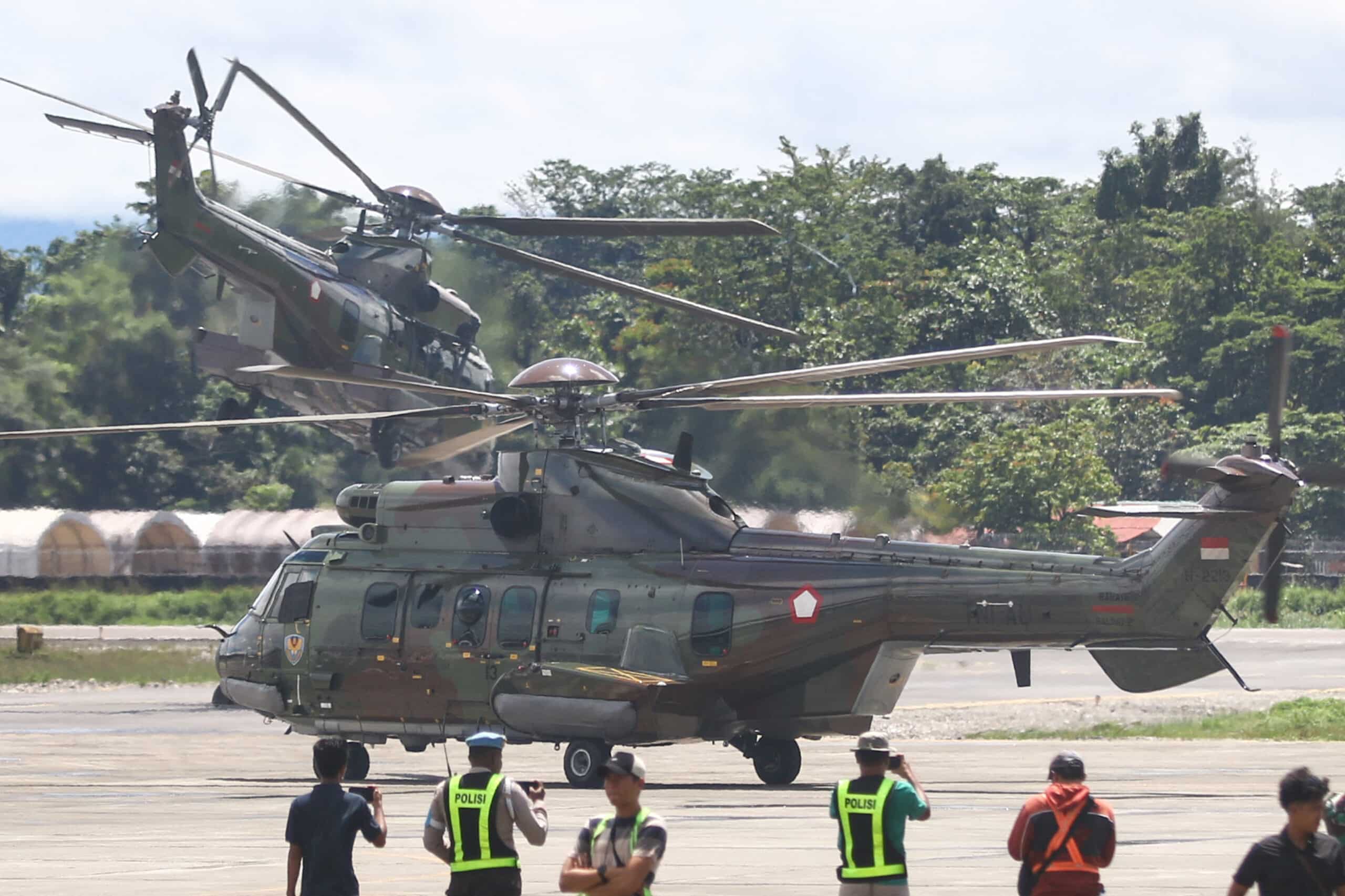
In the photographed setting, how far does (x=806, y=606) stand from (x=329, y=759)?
11480 millimetres

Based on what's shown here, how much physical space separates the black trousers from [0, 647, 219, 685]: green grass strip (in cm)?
2974

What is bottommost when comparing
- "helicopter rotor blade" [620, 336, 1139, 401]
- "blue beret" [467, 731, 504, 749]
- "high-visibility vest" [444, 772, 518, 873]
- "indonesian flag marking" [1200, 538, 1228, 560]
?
"high-visibility vest" [444, 772, 518, 873]

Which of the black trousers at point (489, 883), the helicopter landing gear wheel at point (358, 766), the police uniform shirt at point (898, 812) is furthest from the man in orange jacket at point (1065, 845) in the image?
the helicopter landing gear wheel at point (358, 766)

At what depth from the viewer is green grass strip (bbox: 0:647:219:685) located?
3928cm

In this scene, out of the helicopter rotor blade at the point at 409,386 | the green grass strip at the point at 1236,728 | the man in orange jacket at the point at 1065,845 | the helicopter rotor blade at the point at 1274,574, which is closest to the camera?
the man in orange jacket at the point at 1065,845

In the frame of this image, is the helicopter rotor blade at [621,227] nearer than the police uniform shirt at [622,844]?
No

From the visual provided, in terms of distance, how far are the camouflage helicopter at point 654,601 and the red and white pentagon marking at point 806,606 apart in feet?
0.08

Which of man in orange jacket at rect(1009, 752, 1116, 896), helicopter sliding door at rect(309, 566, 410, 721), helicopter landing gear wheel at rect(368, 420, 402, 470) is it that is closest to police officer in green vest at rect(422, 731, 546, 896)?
man in orange jacket at rect(1009, 752, 1116, 896)

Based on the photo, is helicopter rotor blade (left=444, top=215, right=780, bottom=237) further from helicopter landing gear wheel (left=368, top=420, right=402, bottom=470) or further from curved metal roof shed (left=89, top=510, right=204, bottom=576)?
curved metal roof shed (left=89, top=510, right=204, bottom=576)

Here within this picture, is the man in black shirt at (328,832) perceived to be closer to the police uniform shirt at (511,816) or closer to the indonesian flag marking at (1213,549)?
the police uniform shirt at (511,816)

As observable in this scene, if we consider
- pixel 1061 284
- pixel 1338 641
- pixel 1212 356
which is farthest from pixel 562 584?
pixel 1061 284

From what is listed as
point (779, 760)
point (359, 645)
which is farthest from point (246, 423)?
point (779, 760)

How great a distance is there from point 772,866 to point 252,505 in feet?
170

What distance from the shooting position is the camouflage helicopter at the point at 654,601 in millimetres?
19625
